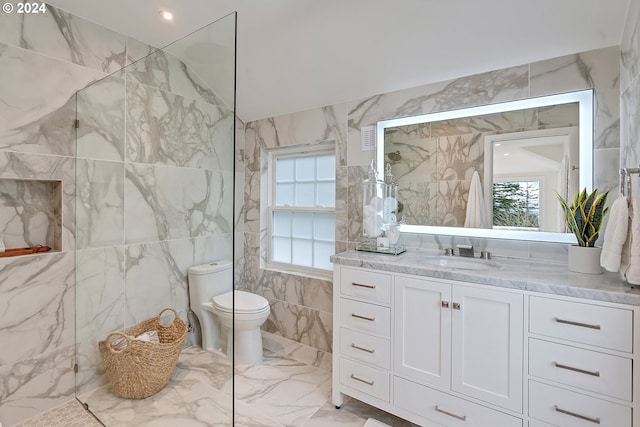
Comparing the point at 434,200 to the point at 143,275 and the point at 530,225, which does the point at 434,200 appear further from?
the point at 143,275

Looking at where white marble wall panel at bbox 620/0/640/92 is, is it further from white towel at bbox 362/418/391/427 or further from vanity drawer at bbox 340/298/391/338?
white towel at bbox 362/418/391/427

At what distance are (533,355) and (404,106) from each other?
1.67 metres

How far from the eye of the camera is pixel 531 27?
1.60 metres

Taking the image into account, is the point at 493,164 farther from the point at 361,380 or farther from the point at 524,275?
the point at 361,380

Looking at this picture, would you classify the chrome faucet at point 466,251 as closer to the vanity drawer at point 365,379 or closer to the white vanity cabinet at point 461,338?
the white vanity cabinet at point 461,338

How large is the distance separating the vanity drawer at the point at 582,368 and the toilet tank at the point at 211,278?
1.41 meters

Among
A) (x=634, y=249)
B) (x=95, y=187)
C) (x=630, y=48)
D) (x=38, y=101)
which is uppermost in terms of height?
(x=630, y=48)

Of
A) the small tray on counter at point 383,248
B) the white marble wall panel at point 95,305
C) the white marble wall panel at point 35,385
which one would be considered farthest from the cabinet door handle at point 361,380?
the white marble wall panel at point 35,385

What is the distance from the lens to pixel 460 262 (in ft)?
6.24

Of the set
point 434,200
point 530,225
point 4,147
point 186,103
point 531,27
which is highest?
point 531,27

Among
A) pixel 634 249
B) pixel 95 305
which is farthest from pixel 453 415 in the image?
pixel 95 305

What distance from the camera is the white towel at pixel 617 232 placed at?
1.27 meters

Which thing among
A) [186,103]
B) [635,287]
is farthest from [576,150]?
[186,103]

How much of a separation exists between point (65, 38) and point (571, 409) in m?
3.25
